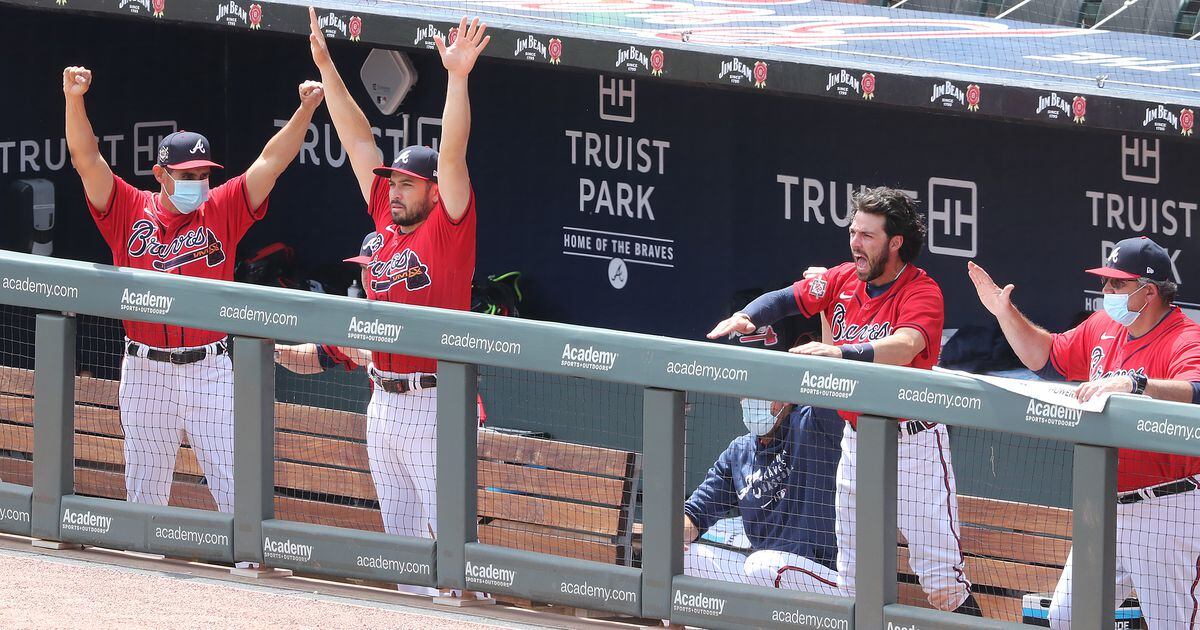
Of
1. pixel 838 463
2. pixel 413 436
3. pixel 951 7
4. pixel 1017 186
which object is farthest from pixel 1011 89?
pixel 951 7

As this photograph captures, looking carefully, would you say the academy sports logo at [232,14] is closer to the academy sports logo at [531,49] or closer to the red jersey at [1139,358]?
the academy sports logo at [531,49]

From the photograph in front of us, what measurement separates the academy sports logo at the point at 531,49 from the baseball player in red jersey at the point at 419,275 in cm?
127

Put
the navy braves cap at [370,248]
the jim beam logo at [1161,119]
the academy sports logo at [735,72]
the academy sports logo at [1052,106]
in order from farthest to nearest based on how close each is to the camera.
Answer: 1. the academy sports logo at [735,72]
2. the academy sports logo at [1052,106]
3. the jim beam logo at [1161,119]
4. the navy braves cap at [370,248]

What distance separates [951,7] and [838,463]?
4.39m

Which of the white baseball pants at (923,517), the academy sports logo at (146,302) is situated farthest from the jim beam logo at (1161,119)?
the academy sports logo at (146,302)

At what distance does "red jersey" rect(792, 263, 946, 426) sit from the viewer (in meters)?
4.65

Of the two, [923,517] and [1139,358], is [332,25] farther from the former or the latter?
[1139,358]

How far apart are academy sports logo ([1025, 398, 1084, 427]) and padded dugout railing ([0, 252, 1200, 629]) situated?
0.04 ft

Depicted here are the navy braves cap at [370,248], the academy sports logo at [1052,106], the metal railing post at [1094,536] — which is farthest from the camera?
the academy sports logo at [1052,106]

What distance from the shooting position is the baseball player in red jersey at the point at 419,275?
4.78 m

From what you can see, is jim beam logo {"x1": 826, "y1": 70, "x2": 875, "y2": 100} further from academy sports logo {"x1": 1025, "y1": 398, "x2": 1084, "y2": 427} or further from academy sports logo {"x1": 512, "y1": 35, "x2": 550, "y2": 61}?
academy sports logo {"x1": 1025, "y1": 398, "x2": 1084, "y2": 427}

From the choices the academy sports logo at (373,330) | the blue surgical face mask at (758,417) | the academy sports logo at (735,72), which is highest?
the academy sports logo at (735,72)

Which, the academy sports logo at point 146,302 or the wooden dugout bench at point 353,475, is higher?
the academy sports logo at point 146,302

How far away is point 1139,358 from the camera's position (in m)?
4.46
